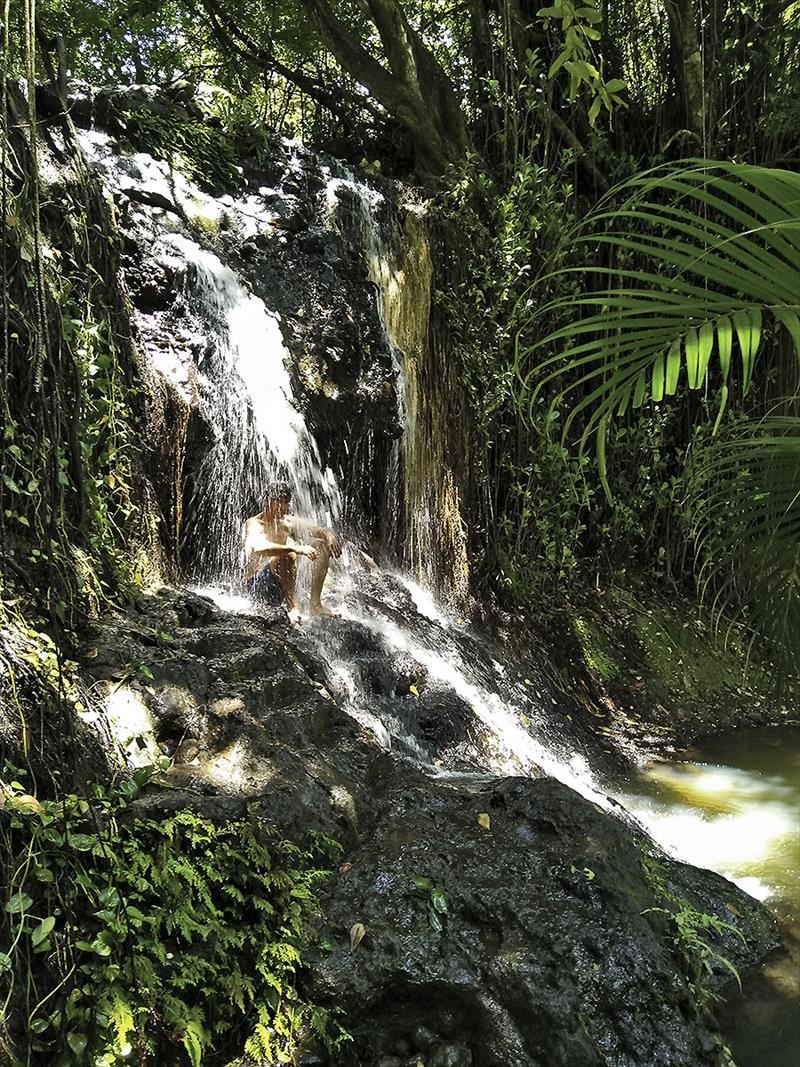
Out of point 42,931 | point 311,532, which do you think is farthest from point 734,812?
point 42,931

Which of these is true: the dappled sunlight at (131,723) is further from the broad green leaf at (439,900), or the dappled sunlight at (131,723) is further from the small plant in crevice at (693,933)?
the small plant in crevice at (693,933)

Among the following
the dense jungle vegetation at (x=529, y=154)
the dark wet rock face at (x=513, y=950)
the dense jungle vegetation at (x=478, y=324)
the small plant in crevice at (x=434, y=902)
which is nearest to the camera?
the dense jungle vegetation at (x=478, y=324)

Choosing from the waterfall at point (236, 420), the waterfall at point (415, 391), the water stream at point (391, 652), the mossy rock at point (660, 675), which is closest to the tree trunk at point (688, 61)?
the waterfall at point (415, 391)

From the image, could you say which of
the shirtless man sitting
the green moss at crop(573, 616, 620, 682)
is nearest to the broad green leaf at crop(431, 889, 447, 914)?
the shirtless man sitting

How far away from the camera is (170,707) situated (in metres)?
3.02

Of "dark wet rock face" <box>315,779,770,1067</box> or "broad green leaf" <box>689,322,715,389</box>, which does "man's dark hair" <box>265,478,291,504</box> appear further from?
"broad green leaf" <box>689,322,715,389</box>

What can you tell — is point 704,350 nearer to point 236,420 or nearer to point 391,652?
→ point 391,652

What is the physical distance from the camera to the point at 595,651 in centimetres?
646

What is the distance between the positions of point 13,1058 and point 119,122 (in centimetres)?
593

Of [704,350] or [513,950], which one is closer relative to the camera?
[704,350]

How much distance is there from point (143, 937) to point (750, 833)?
10.6ft

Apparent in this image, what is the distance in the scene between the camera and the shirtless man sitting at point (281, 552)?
4910 millimetres

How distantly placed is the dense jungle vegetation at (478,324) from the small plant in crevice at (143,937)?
0.01 meters

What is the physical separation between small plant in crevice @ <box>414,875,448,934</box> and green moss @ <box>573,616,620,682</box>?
13.0ft
